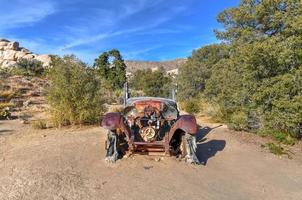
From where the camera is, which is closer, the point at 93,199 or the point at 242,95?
the point at 93,199

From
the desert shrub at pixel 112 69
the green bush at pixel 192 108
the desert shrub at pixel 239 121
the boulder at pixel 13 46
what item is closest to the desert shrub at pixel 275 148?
the desert shrub at pixel 239 121

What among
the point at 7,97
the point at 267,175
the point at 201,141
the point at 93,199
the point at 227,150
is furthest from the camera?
the point at 7,97

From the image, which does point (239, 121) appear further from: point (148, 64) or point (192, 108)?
point (148, 64)

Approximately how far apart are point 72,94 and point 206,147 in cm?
509

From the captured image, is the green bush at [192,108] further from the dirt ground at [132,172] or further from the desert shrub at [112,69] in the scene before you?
the desert shrub at [112,69]

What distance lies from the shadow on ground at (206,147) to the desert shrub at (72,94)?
4.06 m

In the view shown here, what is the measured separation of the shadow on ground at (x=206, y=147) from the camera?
9470 mm

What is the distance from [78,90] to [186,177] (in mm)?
6476

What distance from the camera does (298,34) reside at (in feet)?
37.4

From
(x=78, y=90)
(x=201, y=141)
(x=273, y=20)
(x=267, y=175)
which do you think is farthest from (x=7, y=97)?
(x=267, y=175)

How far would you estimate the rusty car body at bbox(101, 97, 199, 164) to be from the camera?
8.34 meters

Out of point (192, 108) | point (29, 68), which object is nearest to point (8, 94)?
point (192, 108)

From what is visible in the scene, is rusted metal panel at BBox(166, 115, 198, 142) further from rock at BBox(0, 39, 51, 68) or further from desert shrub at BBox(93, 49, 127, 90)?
rock at BBox(0, 39, 51, 68)

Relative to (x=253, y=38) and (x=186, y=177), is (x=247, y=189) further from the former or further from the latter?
(x=253, y=38)
